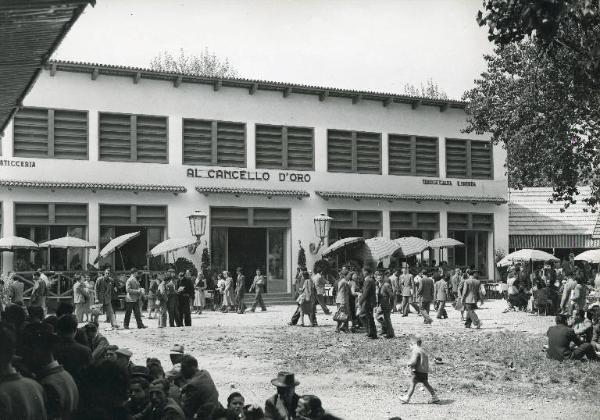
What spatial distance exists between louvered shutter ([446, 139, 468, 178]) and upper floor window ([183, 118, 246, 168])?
10222mm

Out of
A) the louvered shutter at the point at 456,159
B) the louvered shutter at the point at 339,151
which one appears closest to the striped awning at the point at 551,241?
the louvered shutter at the point at 456,159

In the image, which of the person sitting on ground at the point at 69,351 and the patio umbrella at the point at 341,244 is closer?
the person sitting on ground at the point at 69,351

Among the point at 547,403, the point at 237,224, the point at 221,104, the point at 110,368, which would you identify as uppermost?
the point at 221,104

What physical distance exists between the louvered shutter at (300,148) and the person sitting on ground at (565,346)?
61.3 ft

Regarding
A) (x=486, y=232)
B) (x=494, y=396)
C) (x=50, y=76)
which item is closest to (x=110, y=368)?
(x=494, y=396)

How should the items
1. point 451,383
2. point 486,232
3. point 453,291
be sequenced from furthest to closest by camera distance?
point 486,232, point 453,291, point 451,383

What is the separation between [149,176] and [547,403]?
21016mm

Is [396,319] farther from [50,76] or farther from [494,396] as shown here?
[50,76]

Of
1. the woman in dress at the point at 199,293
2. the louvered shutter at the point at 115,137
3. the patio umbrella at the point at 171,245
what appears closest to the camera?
the woman in dress at the point at 199,293

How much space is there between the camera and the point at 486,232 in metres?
37.4

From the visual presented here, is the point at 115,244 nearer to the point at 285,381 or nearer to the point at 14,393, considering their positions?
the point at 285,381

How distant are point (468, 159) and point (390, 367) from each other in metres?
23.5

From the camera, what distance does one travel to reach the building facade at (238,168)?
28.6 m

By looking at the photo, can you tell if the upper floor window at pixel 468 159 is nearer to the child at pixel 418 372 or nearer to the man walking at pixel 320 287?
the man walking at pixel 320 287
